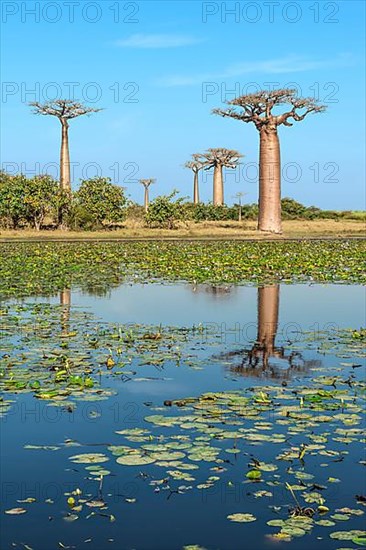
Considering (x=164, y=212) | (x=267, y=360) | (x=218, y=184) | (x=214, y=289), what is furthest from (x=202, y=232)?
(x=267, y=360)

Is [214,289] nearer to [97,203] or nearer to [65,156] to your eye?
[97,203]

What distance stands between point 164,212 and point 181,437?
37.5 m

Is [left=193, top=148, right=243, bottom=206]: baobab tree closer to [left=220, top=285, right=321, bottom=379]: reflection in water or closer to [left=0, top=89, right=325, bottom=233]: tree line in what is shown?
[left=0, top=89, right=325, bottom=233]: tree line

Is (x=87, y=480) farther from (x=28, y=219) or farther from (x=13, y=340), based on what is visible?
(x=28, y=219)

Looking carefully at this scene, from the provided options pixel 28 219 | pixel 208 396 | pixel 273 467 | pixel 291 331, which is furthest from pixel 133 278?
pixel 28 219

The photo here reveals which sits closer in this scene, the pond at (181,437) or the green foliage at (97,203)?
the pond at (181,437)

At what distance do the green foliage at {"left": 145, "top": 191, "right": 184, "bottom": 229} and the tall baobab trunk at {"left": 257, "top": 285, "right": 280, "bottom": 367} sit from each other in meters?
27.3

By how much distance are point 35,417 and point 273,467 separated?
1.87 metres

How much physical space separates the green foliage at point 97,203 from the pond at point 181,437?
30855 mm

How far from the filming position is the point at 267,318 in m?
10.6

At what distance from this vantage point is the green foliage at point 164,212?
4162cm

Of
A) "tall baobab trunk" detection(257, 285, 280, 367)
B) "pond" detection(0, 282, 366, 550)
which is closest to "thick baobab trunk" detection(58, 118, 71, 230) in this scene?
"tall baobab trunk" detection(257, 285, 280, 367)

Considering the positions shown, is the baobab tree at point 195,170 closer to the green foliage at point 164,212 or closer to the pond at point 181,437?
the green foliage at point 164,212

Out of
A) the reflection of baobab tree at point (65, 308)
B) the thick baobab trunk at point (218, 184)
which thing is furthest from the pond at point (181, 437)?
the thick baobab trunk at point (218, 184)
